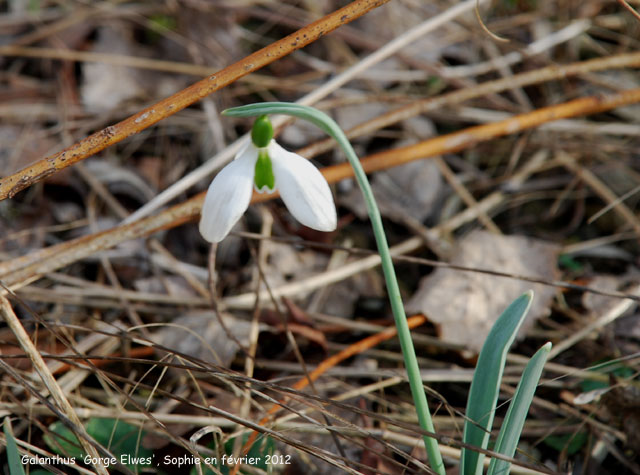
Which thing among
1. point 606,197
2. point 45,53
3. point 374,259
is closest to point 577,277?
point 606,197

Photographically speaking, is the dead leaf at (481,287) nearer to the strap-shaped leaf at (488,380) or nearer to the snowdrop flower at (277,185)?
the strap-shaped leaf at (488,380)


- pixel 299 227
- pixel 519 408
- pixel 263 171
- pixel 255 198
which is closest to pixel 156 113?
pixel 263 171

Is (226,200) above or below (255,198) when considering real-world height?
above

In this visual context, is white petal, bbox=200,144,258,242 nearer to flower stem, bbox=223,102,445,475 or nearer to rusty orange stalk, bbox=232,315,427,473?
flower stem, bbox=223,102,445,475

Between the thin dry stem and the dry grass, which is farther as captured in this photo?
the dry grass

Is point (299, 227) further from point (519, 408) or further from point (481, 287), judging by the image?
point (519, 408)

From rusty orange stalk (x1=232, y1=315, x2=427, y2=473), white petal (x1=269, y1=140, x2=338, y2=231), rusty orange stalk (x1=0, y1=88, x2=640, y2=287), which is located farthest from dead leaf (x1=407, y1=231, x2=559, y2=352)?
white petal (x1=269, y1=140, x2=338, y2=231)
